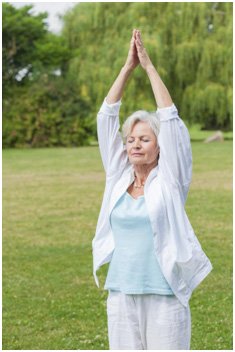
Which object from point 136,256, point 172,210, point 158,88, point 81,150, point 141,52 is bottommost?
point 81,150

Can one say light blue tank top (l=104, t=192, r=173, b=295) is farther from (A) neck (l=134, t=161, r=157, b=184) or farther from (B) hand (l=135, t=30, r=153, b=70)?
(B) hand (l=135, t=30, r=153, b=70)

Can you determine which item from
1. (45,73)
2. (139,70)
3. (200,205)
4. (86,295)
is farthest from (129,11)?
(86,295)

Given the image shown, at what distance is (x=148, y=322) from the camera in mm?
3395

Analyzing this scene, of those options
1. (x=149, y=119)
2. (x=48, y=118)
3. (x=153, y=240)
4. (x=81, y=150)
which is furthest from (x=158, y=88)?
(x=48, y=118)

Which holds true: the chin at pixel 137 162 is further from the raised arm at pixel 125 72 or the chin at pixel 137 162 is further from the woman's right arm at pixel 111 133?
the raised arm at pixel 125 72

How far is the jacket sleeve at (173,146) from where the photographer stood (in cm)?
340

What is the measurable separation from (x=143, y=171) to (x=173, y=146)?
0.24 m

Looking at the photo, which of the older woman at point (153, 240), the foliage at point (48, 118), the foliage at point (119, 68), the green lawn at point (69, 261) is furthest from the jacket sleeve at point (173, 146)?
the foliage at point (48, 118)

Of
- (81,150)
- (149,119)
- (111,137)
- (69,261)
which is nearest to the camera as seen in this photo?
(149,119)

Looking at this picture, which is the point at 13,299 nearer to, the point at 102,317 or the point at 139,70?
the point at 102,317

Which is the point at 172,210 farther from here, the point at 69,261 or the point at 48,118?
the point at 48,118

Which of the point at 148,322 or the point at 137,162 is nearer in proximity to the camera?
the point at 148,322

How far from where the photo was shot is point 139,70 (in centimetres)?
2883

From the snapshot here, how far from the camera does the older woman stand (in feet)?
11.1
